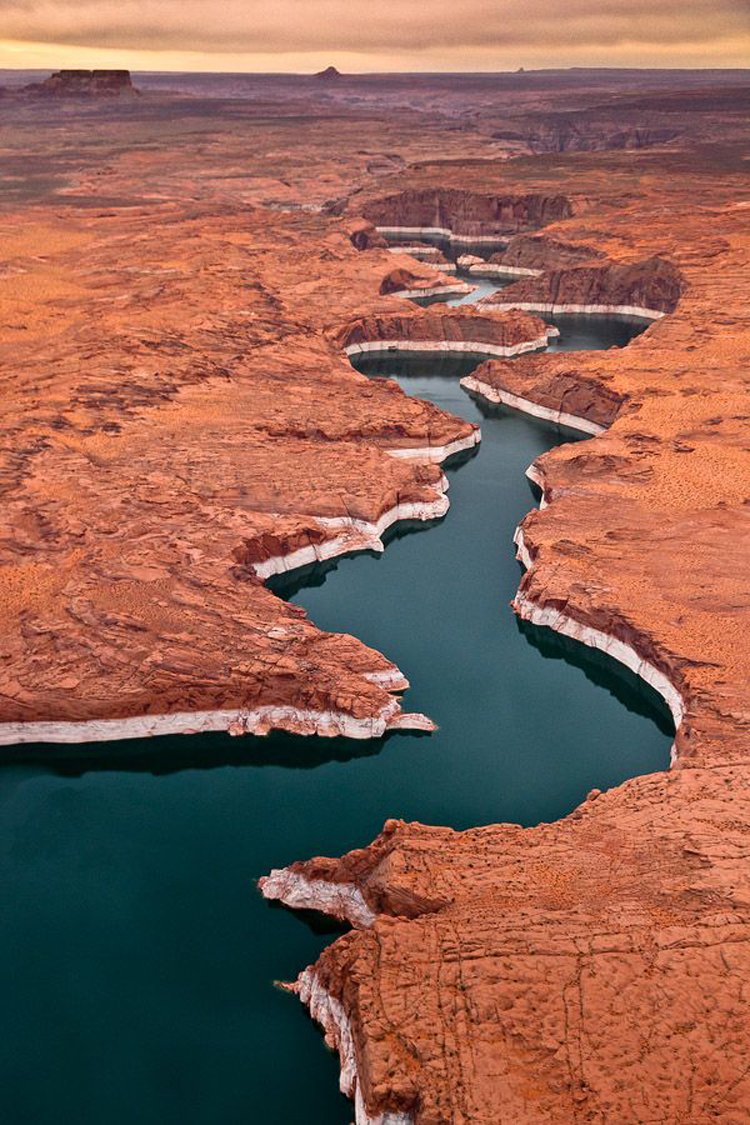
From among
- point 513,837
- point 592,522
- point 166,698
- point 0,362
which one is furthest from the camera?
point 0,362

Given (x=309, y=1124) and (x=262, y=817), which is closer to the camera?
(x=309, y=1124)

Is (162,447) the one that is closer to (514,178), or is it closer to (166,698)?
(166,698)

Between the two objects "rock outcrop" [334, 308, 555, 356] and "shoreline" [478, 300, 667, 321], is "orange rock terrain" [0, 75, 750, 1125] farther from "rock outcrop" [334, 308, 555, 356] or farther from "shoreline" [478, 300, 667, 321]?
"shoreline" [478, 300, 667, 321]

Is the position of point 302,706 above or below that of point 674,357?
below

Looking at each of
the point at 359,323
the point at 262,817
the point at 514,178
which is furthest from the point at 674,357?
the point at 514,178

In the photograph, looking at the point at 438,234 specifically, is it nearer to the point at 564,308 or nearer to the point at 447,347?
the point at 564,308

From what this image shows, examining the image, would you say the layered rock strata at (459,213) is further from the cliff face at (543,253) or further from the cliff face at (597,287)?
the cliff face at (597,287)

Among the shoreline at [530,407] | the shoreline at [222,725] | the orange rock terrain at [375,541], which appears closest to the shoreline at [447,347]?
the orange rock terrain at [375,541]
